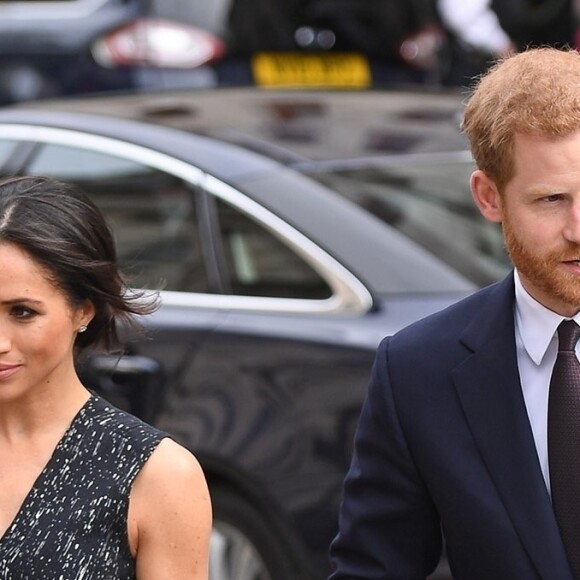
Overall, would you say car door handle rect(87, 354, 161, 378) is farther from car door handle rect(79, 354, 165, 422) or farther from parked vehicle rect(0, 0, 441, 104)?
parked vehicle rect(0, 0, 441, 104)

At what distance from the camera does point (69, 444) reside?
2.79 m

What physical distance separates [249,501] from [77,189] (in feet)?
5.92

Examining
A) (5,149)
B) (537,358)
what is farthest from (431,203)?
(537,358)

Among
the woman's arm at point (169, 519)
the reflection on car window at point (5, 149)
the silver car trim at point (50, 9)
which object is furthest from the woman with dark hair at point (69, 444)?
the silver car trim at point (50, 9)

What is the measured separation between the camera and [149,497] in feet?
8.84

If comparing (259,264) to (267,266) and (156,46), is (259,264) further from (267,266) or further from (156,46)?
(156,46)

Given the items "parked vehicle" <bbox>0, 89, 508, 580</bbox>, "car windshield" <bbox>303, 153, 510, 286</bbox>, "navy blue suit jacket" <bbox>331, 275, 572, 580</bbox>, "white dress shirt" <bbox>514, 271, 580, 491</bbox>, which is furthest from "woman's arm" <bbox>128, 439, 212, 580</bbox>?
"car windshield" <bbox>303, 153, 510, 286</bbox>

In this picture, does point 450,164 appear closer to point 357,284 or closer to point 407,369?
point 357,284

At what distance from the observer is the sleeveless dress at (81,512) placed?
105 inches

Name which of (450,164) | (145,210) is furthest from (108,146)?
(450,164)

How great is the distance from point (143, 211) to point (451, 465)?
2.65 meters

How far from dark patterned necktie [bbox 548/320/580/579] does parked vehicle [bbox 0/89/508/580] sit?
5.97 ft

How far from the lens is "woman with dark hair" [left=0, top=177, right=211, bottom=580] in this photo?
2680 mm

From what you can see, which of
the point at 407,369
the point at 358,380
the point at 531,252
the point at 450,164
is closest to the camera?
the point at 531,252
